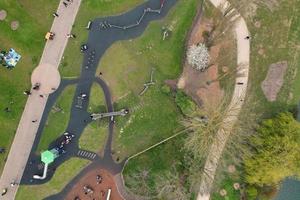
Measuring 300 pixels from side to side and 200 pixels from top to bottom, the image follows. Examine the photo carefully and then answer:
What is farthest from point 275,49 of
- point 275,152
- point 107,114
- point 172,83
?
point 107,114

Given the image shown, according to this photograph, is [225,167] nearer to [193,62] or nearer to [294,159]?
[294,159]

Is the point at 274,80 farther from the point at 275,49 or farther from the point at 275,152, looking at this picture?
the point at 275,152

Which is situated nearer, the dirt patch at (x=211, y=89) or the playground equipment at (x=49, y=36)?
the playground equipment at (x=49, y=36)

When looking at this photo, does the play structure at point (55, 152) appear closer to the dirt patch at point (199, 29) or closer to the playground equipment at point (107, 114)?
the playground equipment at point (107, 114)

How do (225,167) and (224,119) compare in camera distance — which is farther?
(225,167)

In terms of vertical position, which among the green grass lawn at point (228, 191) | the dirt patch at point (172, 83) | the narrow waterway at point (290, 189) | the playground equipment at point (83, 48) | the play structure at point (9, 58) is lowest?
the green grass lawn at point (228, 191)

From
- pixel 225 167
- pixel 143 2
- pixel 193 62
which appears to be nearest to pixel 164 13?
pixel 143 2

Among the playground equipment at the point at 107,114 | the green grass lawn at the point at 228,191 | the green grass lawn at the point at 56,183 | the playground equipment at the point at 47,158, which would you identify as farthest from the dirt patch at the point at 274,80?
the playground equipment at the point at 47,158
